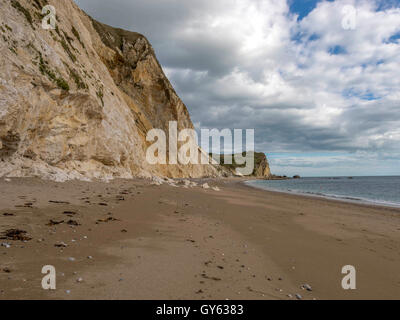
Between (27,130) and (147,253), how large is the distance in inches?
449

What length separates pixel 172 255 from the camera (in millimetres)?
4527

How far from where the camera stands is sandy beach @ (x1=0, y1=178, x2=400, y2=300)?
3.20m

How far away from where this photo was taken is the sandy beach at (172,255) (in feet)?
10.5

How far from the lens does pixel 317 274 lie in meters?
4.41

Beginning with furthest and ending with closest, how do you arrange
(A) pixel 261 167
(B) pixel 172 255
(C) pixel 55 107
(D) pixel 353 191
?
(A) pixel 261 167 → (D) pixel 353 191 → (C) pixel 55 107 → (B) pixel 172 255
